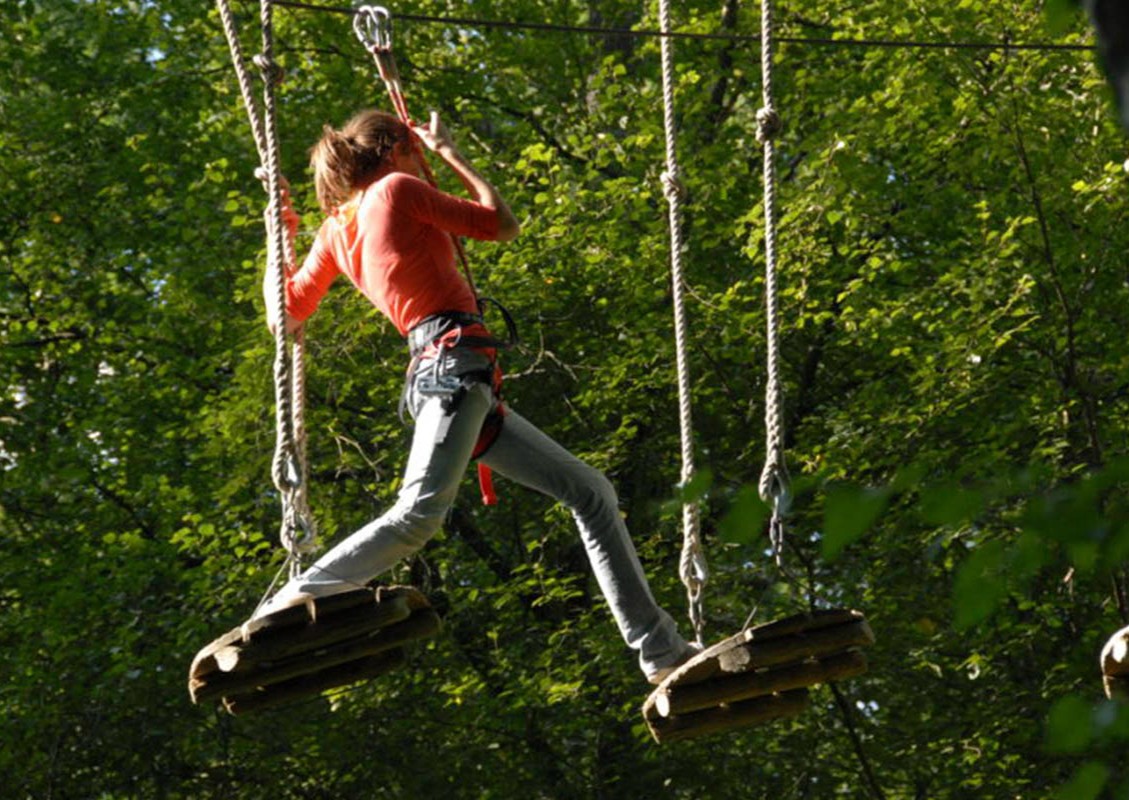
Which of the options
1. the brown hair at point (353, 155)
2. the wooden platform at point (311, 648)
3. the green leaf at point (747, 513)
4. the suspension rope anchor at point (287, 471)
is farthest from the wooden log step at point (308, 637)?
the green leaf at point (747, 513)

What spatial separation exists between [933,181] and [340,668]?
7526 millimetres

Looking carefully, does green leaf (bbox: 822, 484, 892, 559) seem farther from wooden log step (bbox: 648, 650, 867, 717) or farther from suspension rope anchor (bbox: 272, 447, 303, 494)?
suspension rope anchor (bbox: 272, 447, 303, 494)

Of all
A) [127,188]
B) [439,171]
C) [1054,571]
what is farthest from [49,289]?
[1054,571]

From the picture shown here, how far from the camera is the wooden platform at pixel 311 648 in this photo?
396cm

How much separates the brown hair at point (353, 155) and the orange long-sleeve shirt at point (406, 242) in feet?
0.12

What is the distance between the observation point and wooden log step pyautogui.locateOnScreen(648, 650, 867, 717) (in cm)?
410

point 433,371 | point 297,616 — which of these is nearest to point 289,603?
point 297,616

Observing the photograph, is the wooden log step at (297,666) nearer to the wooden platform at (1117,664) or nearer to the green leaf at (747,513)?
the wooden platform at (1117,664)

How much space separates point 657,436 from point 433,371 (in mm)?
6852

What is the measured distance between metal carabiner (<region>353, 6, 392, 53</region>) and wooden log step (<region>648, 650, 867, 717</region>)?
1.60 m

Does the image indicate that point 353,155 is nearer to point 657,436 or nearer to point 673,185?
point 673,185

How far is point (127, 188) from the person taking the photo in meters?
13.2

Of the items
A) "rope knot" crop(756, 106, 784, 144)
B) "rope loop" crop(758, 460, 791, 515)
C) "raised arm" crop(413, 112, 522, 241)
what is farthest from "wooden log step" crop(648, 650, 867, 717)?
"rope knot" crop(756, 106, 784, 144)

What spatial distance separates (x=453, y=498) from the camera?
409 centimetres
